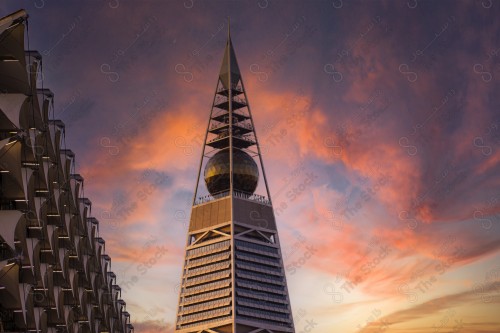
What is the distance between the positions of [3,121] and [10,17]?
1038 cm

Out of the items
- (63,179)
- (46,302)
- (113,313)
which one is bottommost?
(46,302)

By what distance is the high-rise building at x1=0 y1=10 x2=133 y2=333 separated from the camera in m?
84.9

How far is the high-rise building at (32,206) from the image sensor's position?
8488 cm

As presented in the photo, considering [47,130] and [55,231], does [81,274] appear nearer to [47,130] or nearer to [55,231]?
[55,231]

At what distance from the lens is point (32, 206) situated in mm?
92312

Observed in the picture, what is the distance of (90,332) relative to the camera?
5157 inches

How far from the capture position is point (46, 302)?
338ft

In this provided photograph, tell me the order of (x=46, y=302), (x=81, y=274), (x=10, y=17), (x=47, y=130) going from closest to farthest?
(x=10, y=17) < (x=47, y=130) < (x=46, y=302) < (x=81, y=274)

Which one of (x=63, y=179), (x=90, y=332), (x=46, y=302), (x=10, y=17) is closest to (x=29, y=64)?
(x=10, y=17)

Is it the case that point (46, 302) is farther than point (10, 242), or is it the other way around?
point (46, 302)

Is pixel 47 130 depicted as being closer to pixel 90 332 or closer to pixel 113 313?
pixel 90 332

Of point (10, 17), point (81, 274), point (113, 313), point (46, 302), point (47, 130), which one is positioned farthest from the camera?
point (113, 313)

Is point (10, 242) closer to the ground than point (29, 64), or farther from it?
closer to the ground

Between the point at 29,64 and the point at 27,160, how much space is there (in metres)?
10.6
